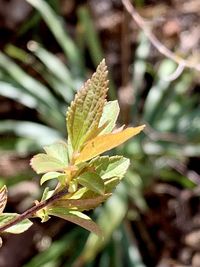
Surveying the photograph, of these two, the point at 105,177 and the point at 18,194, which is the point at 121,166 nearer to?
the point at 105,177

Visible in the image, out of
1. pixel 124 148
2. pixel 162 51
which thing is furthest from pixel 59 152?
pixel 124 148

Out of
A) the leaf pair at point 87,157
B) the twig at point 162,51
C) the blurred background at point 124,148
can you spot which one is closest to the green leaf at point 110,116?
the leaf pair at point 87,157

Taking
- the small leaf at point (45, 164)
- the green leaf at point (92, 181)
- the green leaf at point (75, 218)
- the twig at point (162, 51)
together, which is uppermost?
the twig at point (162, 51)

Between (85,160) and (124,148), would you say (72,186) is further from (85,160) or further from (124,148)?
(124,148)

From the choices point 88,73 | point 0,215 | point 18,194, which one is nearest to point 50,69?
point 88,73

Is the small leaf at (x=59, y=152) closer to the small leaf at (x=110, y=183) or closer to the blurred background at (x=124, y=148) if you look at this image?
the small leaf at (x=110, y=183)

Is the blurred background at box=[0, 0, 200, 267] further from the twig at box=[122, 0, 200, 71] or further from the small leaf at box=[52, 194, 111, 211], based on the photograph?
the small leaf at box=[52, 194, 111, 211]
